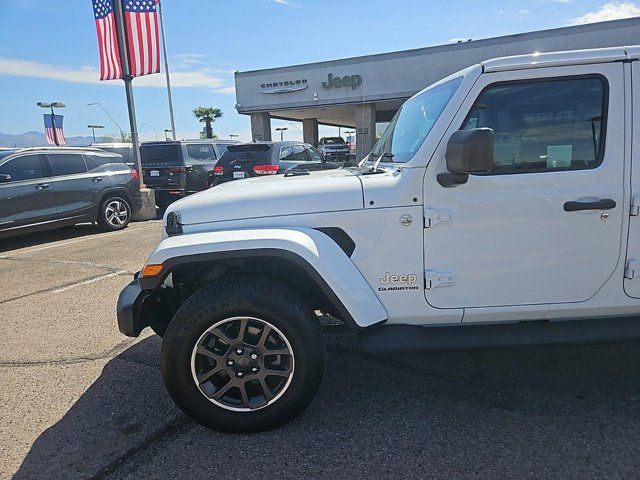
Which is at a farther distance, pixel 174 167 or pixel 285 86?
pixel 285 86

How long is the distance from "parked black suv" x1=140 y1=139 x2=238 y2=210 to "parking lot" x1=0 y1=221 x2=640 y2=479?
26.6 feet

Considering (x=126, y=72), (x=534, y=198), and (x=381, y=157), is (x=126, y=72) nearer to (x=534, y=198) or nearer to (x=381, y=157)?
(x=381, y=157)

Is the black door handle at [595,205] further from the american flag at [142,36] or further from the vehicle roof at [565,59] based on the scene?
the american flag at [142,36]

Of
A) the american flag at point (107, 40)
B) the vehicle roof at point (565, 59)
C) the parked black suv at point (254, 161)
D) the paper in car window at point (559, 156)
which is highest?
the american flag at point (107, 40)

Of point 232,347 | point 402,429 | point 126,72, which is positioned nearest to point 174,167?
point 126,72

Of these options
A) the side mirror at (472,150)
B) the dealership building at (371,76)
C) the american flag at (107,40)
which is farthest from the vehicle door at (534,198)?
the dealership building at (371,76)

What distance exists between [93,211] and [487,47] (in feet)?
60.9

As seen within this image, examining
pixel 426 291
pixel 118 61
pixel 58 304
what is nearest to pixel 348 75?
pixel 118 61

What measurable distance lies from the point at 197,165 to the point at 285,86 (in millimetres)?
14905

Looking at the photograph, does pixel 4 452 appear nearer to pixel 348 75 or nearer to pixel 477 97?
pixel 477 97

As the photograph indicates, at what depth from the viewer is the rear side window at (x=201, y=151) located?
11788mm

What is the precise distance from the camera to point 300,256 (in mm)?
2312

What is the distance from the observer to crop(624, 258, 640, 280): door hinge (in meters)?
2.44

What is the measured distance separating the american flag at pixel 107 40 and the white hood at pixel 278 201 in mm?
9467
